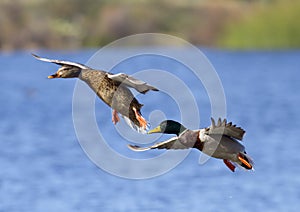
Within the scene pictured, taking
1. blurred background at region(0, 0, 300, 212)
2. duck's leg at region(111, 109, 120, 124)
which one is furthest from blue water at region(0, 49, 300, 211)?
duck's leg at region(111, 109, 120, 124)

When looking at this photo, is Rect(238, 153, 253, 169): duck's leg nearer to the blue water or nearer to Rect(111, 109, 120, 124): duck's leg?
Rect(111, 109, 120, 124): duck's leg

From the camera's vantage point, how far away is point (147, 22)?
2207 inches

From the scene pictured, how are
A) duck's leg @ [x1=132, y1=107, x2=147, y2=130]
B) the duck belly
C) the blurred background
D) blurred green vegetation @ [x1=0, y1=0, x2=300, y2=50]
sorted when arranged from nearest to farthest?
duck's leg @ [x1=132, y1=107, x2=147, y2=130] < the duck belly < the blurred background < blurred green vegetation @ [x1=0, y1=0, x2=300, y2=50]

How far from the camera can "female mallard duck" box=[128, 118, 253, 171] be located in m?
7.16

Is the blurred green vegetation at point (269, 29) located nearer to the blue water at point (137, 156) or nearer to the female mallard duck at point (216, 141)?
the blue water at point (137, 156)

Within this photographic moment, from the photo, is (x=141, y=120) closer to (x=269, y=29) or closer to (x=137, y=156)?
(x=137, y=156)

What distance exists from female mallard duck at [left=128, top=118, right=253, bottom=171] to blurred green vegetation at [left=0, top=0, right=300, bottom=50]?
36395 mm

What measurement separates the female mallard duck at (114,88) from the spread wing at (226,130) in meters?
0.57

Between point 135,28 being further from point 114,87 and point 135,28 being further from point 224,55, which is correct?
point 114,87

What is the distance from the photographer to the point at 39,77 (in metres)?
39.7

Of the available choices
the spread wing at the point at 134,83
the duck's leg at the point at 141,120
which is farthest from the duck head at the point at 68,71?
the duck's leg at the point at 141,120

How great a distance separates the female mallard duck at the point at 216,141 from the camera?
7.16 meters

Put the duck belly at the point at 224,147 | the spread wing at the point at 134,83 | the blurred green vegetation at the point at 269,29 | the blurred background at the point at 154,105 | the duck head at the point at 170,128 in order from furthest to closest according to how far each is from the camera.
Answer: the blurred green vegetation at the point at 269,29 < the blurred background at the point at 154,105 < the duck head at the point at 170,128 < the duck belly at the point at 224,147 < the spread wing at the point at 134,83

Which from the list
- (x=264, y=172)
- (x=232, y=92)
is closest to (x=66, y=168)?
(x=264, y=172)
